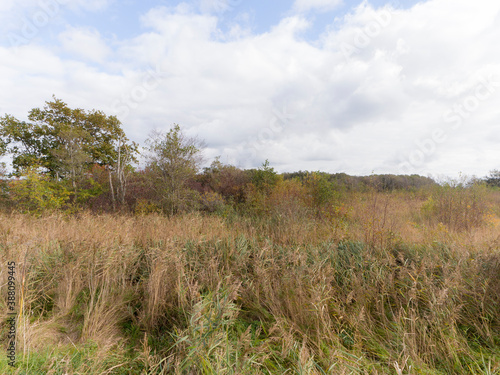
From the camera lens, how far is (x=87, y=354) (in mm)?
2145

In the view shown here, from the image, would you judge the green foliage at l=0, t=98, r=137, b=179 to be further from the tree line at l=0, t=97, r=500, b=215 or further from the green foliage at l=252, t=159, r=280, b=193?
the green foliage at l=252, t=159, r=280, b=193

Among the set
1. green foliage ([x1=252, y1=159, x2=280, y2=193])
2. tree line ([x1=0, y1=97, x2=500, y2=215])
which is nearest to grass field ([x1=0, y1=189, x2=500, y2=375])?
tree line ([x1=0, y1=97, x2=500, y2=215])

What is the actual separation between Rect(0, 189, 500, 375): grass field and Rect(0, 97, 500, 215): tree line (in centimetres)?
482

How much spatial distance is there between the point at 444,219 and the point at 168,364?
32.2 ft

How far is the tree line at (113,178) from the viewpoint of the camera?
388 inches

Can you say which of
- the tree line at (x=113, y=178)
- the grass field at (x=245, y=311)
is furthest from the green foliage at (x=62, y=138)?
the grass field at (x=245, y=311)

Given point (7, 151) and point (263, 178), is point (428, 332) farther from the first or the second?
point (7, 151)

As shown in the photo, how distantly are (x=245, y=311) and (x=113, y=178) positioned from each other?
1300cm

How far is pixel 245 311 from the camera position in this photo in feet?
10.8

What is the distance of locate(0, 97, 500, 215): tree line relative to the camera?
9844mm

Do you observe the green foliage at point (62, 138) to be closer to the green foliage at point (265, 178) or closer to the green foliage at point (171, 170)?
the green foliage at point (171, 170)

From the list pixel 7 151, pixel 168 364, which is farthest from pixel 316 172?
pixel 7 151

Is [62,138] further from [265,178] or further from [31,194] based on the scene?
[265,178]

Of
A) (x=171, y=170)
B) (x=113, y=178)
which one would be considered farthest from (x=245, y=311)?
(x=113, y=178)
